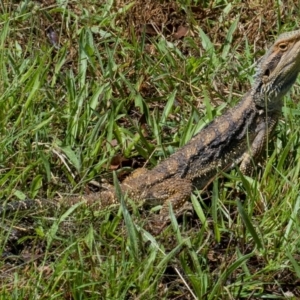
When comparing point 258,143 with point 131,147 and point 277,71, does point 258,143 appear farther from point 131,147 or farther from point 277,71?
point 131,147

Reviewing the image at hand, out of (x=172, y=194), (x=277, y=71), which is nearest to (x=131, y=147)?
(x=172, y=194)

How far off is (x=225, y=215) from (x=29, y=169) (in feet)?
4.37

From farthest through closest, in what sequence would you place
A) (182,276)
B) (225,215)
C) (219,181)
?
(219,181), (225,215), (182,276)

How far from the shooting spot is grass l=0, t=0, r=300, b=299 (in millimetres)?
4953

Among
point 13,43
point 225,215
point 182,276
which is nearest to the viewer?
point 182,276

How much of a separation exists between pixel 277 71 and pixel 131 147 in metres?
1.19

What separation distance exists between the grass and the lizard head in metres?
0.26

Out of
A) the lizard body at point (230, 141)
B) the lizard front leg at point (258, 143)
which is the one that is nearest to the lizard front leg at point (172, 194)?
the lizard body at point (230, 141)

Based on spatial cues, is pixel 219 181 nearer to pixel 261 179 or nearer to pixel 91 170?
pixel 261 179

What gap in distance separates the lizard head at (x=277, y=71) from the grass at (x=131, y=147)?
26cm

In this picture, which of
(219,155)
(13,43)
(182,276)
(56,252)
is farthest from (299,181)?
(13,43)

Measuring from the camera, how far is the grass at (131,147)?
16.3 feet

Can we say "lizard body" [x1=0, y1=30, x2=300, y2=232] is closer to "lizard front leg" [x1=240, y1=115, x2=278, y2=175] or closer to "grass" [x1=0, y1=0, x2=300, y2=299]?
"lizard front leg" [x1=240, y1=115, x2=278, y2=175]

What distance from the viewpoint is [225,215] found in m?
5.62
